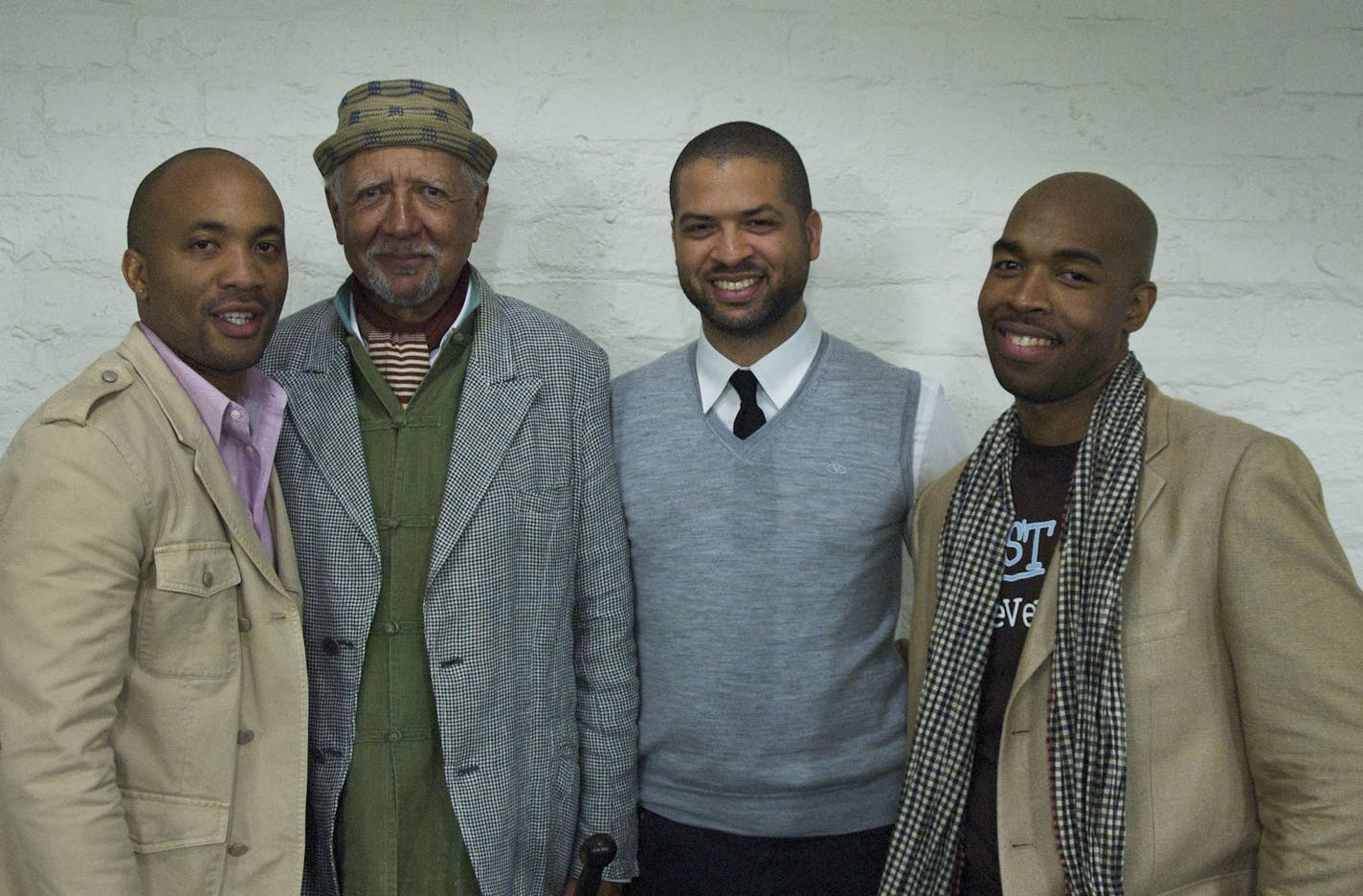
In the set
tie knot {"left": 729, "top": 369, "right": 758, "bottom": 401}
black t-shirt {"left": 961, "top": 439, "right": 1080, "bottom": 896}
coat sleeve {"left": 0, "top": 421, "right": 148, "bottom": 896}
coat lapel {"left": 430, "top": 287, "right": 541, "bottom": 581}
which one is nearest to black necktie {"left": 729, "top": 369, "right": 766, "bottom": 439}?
tie knot {"left": 729, "top": 369, "right": 758, "bottom": 401}

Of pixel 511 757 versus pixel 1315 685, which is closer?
pixel 1315 685

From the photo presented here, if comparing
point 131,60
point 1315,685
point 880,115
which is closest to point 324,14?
point 131,60

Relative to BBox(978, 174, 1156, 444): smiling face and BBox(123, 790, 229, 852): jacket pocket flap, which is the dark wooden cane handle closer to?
BBox(123, 790, 229, 852): jacket pocket flap

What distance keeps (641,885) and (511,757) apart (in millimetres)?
334

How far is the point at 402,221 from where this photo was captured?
66.3 inches


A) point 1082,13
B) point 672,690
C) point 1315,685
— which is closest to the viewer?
point 1315,685

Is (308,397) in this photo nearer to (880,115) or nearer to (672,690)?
(672,690)

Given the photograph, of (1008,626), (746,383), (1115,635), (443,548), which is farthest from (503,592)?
(1115,635)

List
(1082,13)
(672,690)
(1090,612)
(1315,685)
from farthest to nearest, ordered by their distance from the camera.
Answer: (1082,13) → (672,690) → (1090,612) → (1315,685)

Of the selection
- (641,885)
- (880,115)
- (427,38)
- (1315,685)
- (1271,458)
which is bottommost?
(641,885)

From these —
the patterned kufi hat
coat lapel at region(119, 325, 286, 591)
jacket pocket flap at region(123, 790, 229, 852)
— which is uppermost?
the patterned kufi hat

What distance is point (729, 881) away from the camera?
1.72m

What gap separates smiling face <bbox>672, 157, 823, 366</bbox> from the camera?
Answer: 1748mm

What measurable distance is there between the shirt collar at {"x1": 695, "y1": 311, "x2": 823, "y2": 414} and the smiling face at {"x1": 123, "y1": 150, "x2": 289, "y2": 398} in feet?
2.13
